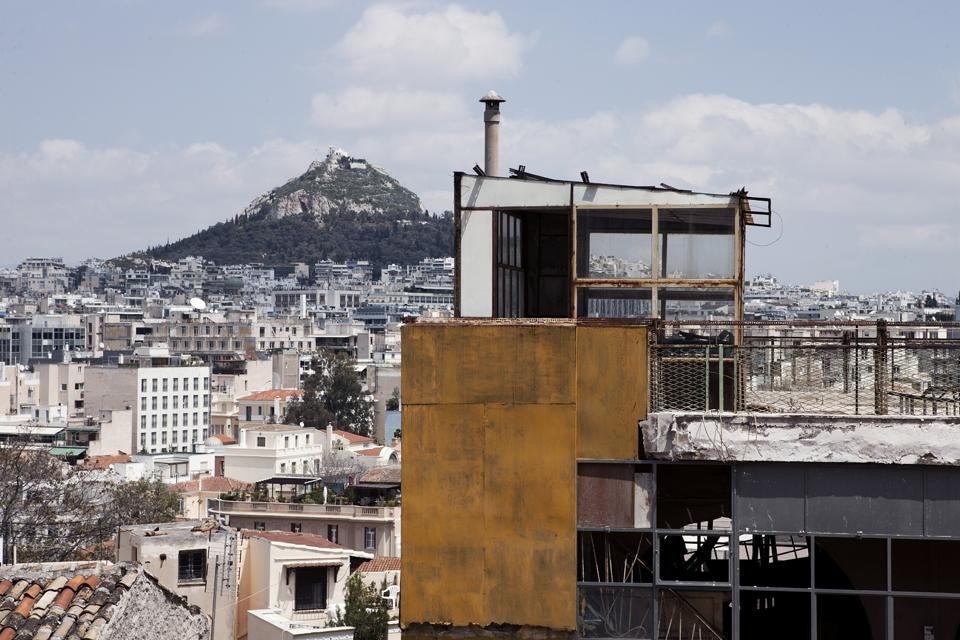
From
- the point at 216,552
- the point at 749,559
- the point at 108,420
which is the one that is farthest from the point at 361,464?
the point at 749,559

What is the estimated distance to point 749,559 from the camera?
10430 mm

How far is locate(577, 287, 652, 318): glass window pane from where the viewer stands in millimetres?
9828

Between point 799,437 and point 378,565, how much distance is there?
34722mm

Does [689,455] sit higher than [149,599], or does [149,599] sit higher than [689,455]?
[689,455]

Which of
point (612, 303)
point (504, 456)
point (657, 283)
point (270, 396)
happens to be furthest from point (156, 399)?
point (504, 456)

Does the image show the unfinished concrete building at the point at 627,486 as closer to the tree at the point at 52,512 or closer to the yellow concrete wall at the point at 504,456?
the yellow concrete wall at the point at 504,456

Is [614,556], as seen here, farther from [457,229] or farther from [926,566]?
[457,229]

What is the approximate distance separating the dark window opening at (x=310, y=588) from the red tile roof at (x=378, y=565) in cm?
305

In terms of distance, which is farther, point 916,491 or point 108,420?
point 108,420

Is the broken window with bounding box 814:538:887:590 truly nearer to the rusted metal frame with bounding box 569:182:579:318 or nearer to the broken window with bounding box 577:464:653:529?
the broken window with bounding box 577:464:653:529

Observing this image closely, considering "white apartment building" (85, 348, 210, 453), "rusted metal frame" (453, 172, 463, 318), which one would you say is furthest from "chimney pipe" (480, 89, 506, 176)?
"white apartment building" (85, 348, 210, 453)

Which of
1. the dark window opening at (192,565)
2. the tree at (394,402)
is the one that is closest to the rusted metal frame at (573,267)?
the dark window opening at (192,565)

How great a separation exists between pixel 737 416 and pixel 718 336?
1330mm

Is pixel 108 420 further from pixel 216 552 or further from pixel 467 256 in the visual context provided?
pixel 467 256
